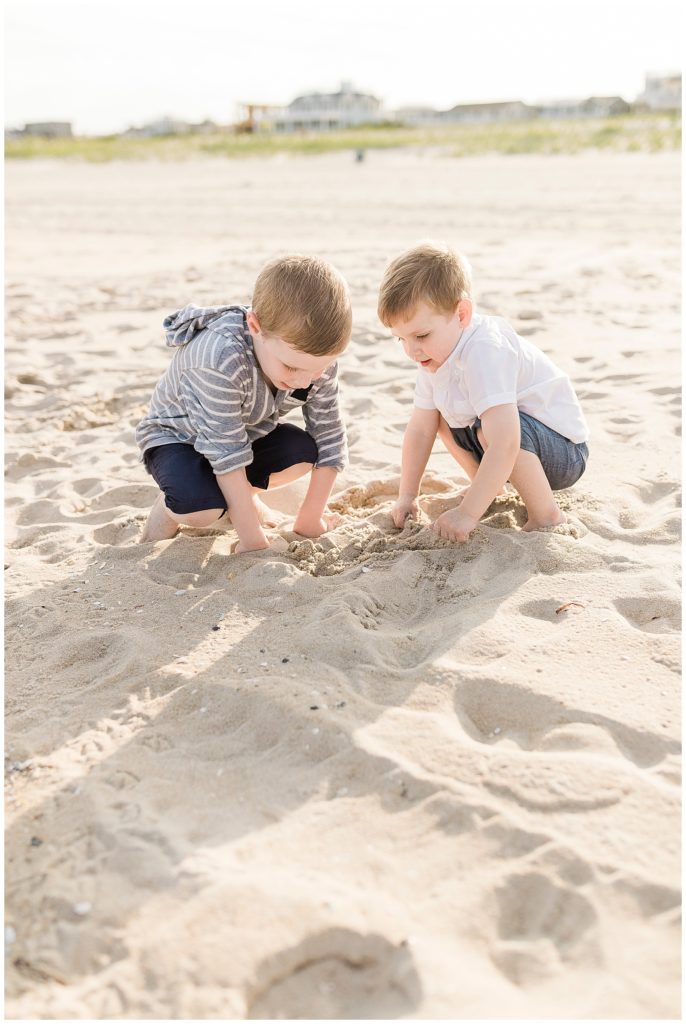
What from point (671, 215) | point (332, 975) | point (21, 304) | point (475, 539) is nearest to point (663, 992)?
point (332, 975)

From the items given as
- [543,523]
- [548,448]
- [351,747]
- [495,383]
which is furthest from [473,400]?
[351,747]

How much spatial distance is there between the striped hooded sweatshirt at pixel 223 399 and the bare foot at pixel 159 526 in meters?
0.23

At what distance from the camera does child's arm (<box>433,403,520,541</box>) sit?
2670mm

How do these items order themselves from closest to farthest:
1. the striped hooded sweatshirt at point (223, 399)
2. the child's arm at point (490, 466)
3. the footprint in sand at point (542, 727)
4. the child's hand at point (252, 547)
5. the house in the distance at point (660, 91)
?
1. the footprint in sand at point (542, 727)
2. the child's arm at point (490, 466)
3. the striped hooded sweatshirt at point (223, 399)
4. the child's hand at point (252, 547)
5. the house in the distance at point (660, 91)

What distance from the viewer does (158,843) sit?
1690 millimetres

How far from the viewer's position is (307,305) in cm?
254

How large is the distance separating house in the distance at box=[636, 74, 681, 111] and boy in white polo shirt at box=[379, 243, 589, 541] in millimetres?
44965

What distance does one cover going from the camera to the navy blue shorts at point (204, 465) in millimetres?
2938

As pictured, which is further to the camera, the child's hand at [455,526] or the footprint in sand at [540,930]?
the child's hand at [455,526]

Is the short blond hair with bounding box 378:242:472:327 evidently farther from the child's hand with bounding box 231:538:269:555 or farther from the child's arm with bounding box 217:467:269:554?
the child's hand with bounding box 231:538:269:555

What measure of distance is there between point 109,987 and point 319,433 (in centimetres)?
202

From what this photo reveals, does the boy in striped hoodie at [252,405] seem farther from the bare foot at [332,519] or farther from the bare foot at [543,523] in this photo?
the bare foot at [543,523]

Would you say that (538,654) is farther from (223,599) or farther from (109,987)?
(109,987)

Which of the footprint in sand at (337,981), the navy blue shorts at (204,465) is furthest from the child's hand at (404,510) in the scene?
the footprint in sand at (337,981)
